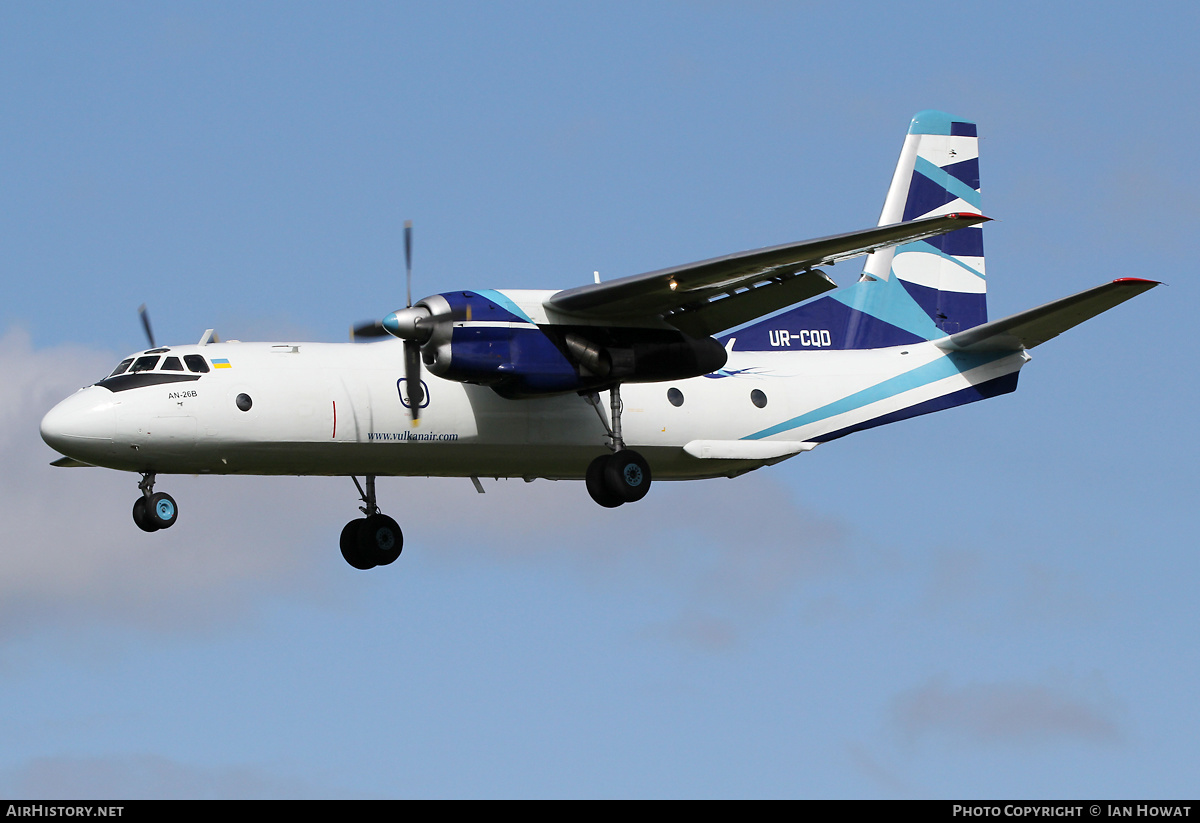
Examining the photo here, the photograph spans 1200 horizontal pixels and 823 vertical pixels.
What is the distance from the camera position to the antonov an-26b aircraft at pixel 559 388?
67.7 feet

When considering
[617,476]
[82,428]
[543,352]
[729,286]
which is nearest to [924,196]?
[729,286]

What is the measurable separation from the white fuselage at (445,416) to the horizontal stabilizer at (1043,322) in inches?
12.5

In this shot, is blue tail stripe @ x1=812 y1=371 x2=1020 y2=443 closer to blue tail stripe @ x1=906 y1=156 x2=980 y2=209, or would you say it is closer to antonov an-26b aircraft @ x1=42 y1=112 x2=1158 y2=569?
antonov an-26b aircraft @ x1=42 y1=112 x2=1158 y2=569

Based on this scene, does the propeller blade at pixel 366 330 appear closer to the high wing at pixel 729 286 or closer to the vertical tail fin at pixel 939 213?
the high wing at pixel 729 286

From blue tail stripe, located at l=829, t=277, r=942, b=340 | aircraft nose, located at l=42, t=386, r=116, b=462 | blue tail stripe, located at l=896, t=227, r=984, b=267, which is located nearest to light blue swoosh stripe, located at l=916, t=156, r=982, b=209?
blue tail stripe, located at l=896, t=227, r=984, b=267

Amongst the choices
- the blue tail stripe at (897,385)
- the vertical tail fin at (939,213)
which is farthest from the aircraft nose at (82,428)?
the vertical tail fin at (939,213)

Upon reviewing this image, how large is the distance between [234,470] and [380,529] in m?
3.04

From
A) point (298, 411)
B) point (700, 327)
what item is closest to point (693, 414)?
point (700, 327)

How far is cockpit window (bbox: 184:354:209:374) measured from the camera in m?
21.0

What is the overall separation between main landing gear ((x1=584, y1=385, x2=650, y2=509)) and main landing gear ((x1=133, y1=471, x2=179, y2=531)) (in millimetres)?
5311
